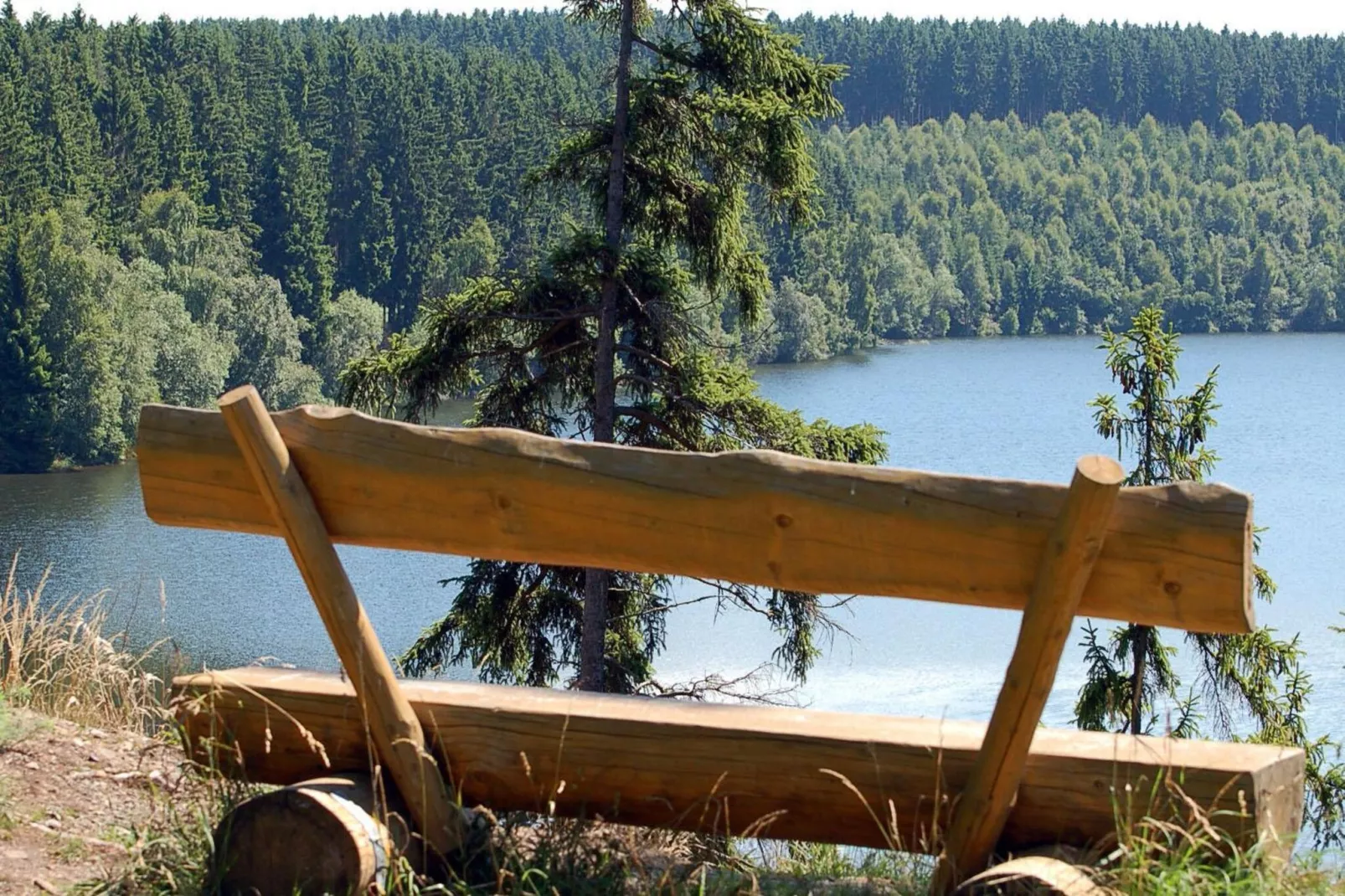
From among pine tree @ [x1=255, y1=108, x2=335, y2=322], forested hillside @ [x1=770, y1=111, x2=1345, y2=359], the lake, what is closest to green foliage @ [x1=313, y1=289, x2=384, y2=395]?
pine tree @ [x1=255, y1=108, x2=335, y2=322]

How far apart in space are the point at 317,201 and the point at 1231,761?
6826 centimetres

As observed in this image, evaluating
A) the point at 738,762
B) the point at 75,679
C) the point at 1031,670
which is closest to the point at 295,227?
the point at 75,679

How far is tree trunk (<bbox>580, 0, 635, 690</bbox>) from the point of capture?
40.1 feet

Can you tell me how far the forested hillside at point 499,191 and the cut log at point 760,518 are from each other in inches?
392

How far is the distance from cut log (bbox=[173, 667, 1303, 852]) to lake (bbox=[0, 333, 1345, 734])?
3169 mm

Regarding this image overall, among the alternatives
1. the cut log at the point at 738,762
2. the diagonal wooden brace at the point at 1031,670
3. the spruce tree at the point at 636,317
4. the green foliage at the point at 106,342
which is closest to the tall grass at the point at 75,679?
the cut log at the point at 738,762

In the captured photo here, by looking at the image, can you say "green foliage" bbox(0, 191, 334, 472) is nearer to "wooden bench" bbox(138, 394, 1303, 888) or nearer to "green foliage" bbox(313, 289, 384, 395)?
"green foliage" bbox(313, 289, 384, 395)

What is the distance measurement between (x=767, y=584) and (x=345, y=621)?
75 centimetres

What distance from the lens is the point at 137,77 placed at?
73.1 meters

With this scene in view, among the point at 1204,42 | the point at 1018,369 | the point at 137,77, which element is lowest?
the point at 1018,369

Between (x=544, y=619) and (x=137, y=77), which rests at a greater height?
(x=137, y=77)

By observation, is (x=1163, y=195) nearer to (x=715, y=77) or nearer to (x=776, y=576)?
(x=715, y=77)

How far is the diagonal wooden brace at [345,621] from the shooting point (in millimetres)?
2805

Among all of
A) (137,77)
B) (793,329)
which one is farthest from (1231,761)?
(137,77)
